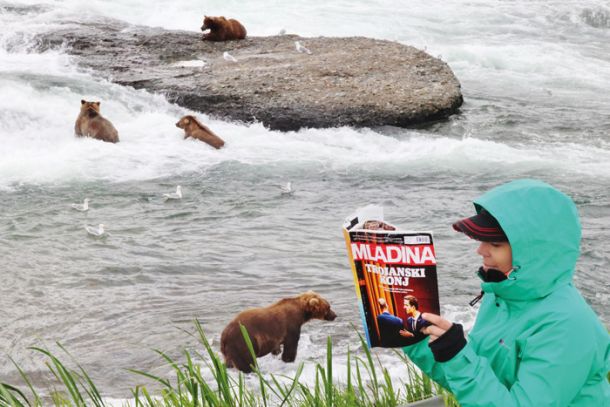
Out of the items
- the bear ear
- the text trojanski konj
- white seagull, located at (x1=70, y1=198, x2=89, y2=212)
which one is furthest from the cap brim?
white seagull, located at (x1=70, y1=198, x2=89, y2=212)

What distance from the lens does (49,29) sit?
16969 millimetres

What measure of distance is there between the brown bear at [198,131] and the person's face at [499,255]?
399 inches

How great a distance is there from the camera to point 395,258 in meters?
2.64

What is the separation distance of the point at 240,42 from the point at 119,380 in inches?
459

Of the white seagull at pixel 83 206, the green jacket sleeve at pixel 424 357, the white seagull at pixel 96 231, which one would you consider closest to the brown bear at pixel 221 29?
the white seagull at pixel 83 206

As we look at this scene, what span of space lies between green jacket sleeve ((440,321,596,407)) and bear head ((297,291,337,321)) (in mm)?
4230

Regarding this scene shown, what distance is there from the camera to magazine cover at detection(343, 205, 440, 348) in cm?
263

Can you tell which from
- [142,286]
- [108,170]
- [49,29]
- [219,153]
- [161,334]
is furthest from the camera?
[49,29]

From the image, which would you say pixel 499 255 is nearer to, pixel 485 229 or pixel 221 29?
pixel 485 229

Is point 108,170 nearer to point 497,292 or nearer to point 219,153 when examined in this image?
point 219,153

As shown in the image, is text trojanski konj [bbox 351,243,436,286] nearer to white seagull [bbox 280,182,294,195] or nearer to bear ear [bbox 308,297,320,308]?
bear ear [bbox 308,297,320,308]

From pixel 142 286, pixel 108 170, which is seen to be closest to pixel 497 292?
pixel 142 286

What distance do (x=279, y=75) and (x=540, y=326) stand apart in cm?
1236

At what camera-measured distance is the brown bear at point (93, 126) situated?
12656mm
